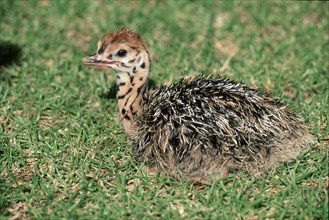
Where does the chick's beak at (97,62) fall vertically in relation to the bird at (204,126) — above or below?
above

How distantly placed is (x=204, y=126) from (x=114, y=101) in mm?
1791

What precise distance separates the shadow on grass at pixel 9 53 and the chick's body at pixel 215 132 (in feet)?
8.89

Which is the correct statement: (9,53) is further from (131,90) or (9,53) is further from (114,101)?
(131,90)

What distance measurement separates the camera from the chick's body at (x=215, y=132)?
16.1 ft

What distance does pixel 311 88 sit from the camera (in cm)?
664

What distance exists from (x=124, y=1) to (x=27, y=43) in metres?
1.83

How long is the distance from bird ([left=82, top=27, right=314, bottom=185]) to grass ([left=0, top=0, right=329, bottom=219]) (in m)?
0.16

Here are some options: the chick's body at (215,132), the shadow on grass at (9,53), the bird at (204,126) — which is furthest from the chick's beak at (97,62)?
the shadow on grass at (9,53)

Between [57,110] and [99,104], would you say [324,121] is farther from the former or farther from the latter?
[57,110]

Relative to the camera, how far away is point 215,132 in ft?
16.0

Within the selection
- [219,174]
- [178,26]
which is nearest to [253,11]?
[178,26]

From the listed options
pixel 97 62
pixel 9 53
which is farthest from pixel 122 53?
pixel 9 53

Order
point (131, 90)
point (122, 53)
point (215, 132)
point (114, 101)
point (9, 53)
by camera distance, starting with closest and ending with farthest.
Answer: point (215, 132) → point (122, 53) → point (131, 90) → point (114, 101) → point (9, 53)

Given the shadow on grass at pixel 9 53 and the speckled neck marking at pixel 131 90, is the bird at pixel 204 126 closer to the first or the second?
the speckled neck marking at pixel 131 90
